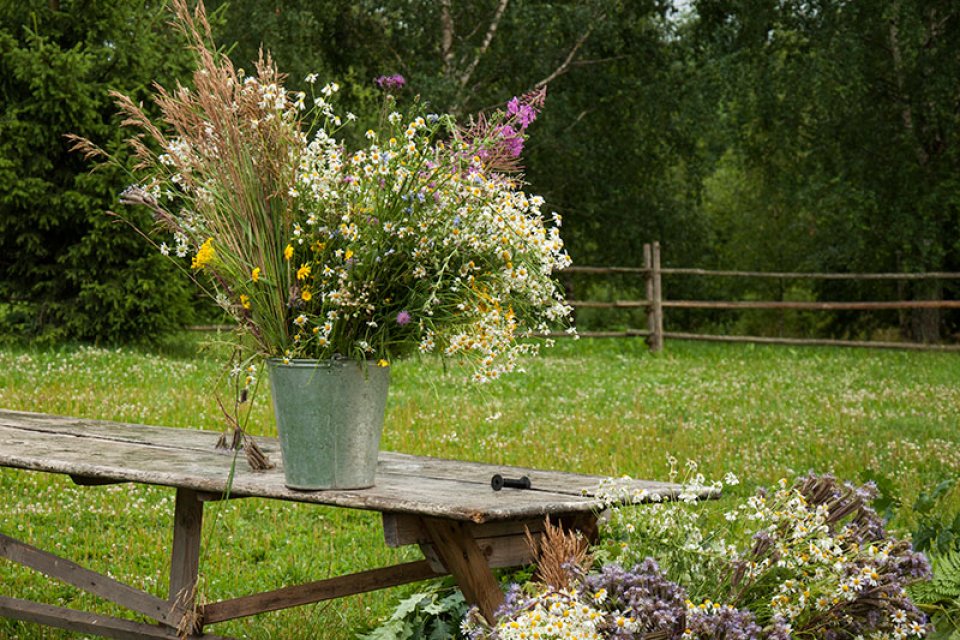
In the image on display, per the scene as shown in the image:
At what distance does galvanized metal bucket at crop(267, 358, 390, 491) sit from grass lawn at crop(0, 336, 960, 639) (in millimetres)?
200

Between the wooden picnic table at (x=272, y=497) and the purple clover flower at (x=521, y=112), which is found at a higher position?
the purple clover flower at (x=521, y=112)

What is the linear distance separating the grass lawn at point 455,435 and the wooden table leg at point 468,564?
43cm

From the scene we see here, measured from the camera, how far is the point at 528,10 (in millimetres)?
21250

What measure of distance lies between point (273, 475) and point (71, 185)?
11.7m

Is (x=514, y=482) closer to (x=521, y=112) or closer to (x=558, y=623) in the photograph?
(x=558, y=623)

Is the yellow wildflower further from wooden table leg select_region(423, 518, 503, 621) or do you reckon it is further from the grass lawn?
wooden table leg select_region(423, 518, 503, 621)

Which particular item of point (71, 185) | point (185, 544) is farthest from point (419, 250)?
point (71, 185)

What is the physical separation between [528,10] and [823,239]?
7.91 meters

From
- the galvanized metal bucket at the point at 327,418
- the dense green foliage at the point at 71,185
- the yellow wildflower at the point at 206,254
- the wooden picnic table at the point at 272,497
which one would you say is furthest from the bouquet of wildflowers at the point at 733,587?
the dense green foliage at the point at 71,185

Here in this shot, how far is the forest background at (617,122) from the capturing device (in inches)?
555

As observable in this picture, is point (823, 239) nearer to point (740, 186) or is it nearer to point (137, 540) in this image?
point (740, 186)

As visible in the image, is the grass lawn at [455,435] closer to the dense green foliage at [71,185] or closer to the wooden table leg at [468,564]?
the wooden table leg at [468,564]

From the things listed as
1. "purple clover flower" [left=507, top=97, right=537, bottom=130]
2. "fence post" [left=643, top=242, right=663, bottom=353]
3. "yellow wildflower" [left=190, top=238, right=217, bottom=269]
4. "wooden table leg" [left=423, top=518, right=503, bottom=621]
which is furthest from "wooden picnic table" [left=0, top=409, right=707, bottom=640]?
"fence post" [left=643, top=242, right=663, bottom=353]

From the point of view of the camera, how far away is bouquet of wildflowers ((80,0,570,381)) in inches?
122
